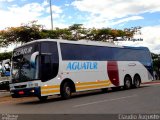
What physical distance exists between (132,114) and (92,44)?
1270cm

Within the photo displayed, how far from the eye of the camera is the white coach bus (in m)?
20.9

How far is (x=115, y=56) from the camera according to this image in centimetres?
2764

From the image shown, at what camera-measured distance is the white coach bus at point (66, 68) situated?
68.5 ft

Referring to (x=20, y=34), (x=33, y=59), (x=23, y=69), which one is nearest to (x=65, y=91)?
(x=23, y=69)

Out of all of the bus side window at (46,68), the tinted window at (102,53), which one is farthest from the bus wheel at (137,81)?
the bus side window at (46,68)

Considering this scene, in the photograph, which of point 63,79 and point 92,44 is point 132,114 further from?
Result: point 92,44

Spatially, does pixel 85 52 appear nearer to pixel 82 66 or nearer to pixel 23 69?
pixel 82 66

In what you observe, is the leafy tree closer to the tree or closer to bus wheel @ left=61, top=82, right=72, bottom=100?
the tree

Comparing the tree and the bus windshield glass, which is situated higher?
the tree

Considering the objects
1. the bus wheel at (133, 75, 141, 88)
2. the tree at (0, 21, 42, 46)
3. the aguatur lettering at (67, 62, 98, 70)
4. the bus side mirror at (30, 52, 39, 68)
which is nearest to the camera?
the bus side mirror at (30, 52, 39, 68)

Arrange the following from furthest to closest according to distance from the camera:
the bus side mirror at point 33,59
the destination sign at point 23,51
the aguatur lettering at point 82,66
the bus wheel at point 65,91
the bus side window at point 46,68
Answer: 1. the aguatur lettering at point 82,66
2. the bus wheel at point 65,91
3. the destination sign at point 23,51
4. the bus side window at point 46,68
5. the bus side mirror at point 33,59

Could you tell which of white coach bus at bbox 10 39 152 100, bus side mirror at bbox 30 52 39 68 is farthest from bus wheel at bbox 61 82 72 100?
bus side mirror at bbox 30 52 39 68

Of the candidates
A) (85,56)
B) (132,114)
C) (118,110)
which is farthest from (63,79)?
(132,114)

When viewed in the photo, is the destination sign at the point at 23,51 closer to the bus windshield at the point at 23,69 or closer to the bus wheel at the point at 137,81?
the bus windshield at the point at 23,69
